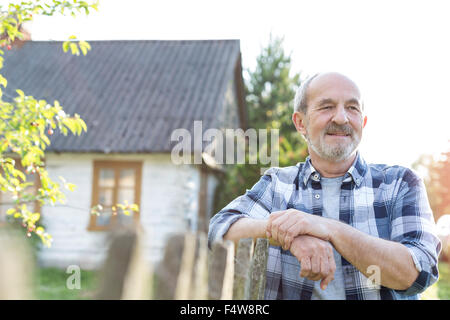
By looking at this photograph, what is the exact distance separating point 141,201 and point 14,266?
825cm

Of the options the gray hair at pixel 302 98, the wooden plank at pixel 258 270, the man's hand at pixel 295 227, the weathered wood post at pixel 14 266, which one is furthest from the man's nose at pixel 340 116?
the weathered wood post at pixel 14 266

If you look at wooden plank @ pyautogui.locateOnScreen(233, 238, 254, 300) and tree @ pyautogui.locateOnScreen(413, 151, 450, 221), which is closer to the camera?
wooden plank @ pyautogui.locateOnScreen(233, 238, 254, 300)

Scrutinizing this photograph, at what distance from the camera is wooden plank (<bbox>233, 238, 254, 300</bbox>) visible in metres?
1.04

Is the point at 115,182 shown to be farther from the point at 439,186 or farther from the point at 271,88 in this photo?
the point at 271,88

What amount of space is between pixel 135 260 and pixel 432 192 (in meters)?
11.9

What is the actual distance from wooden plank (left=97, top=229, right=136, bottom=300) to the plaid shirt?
730 mm

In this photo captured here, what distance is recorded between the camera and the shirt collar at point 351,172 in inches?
65.8

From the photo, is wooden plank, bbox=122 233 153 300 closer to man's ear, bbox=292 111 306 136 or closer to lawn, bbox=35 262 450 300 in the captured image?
lawn, bbox=35 262 450 300

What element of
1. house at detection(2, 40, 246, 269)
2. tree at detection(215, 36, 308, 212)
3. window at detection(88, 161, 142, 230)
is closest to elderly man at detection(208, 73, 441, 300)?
house at detection(2, 40, 246, 269)

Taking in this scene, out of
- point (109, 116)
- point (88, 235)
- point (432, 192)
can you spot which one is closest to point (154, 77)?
point (109, 116)

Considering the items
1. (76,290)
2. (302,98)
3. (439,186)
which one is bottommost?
(76,290)

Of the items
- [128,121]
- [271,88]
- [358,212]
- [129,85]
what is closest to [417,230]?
[358,212]

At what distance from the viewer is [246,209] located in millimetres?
1713

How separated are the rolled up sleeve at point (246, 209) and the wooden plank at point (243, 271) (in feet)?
1.61
